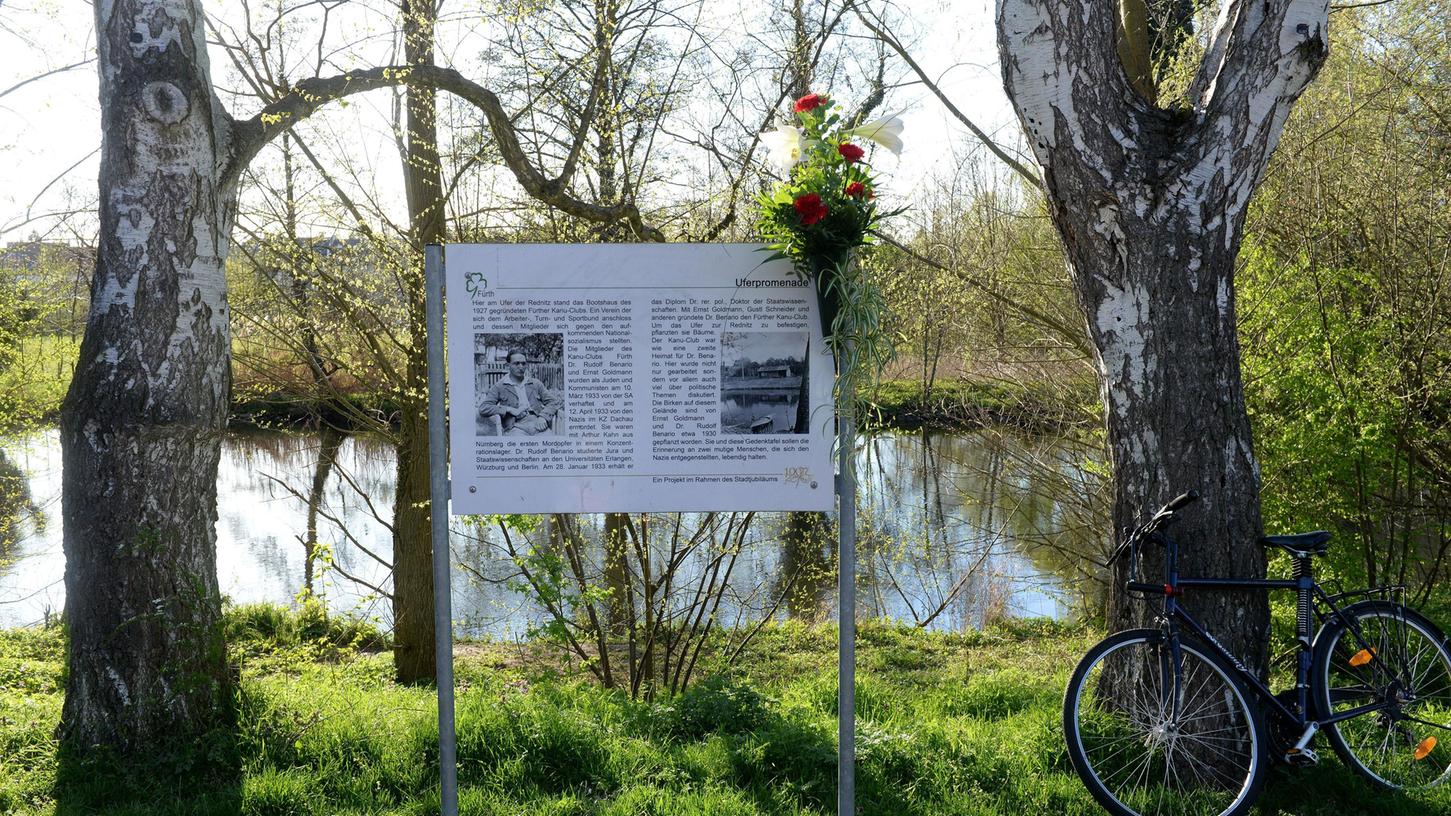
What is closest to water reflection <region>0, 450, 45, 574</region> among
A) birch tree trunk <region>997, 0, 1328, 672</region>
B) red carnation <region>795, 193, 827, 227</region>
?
red carnation <region>795, 193, 827, 227</region>

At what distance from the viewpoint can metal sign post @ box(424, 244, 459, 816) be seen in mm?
3107

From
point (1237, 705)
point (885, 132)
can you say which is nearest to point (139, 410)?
point (885, 132)

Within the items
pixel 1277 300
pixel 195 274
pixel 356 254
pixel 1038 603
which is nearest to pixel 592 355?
pixel 195 274

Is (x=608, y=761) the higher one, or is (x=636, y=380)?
(x=636, y=380)

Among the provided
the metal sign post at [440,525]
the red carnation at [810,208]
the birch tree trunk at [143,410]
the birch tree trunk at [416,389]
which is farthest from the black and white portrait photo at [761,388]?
the birch tree trunk at [416,389]

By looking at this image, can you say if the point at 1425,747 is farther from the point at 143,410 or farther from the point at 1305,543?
the point at 143,410

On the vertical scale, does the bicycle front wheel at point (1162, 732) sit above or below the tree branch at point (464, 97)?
below

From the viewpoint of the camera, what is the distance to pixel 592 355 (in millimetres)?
3193

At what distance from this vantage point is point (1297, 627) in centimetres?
358

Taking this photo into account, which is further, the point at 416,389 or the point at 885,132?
the point at 416,389

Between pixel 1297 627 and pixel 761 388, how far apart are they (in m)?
2.08

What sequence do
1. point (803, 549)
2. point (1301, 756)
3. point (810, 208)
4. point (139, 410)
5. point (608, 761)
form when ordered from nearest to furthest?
point (810, 208) < point (1301, 756) < point (608, 761) < point (139, 410) < point (803, 549)

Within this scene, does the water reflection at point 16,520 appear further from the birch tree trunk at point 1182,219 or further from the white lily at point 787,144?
the birch tree trunk at point 1182,219

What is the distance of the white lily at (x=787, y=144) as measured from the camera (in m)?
3.15
